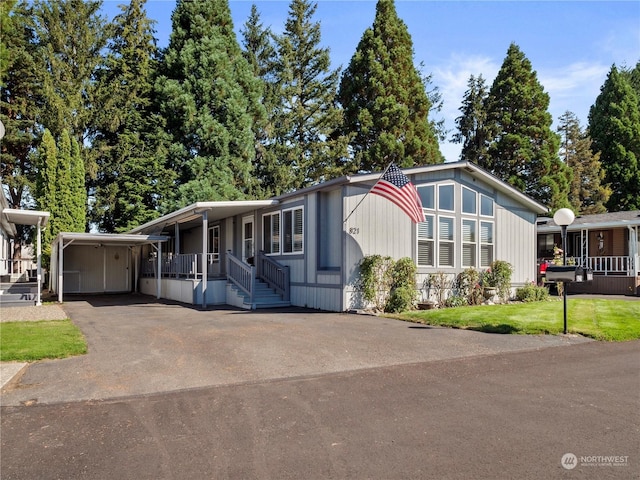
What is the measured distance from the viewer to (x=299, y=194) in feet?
45.8

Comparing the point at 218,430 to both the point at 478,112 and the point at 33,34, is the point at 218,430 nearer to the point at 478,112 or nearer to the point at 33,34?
the point at 33,34

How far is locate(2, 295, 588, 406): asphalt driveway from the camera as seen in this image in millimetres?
5742

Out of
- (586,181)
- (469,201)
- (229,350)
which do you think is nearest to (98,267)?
(469,201)

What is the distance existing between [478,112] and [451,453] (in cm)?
3625

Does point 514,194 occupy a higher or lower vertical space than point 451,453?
higher

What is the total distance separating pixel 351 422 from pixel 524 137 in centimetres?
3171

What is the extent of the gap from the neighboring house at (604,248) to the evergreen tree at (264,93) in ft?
53.3

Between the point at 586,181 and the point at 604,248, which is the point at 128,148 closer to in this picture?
the point at 604,248

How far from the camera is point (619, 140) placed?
36562 millimetres

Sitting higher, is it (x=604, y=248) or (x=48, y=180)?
(x=48, y=180)

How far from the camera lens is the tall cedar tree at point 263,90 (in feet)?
99.9

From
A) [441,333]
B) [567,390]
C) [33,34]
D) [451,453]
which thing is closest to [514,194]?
[441,333]

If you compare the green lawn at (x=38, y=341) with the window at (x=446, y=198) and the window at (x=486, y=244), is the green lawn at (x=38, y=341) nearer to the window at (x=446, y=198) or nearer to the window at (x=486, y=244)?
the window at (x=446, y=198)

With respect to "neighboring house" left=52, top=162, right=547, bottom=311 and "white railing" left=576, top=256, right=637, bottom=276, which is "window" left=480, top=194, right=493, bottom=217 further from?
"white railing" left=576, top=256, right=637, bottom=276
